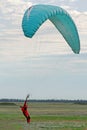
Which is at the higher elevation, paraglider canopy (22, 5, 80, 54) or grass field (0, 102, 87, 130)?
paraglider canopy (22, 5, 80, 54)

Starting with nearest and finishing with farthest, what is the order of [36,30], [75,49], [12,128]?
1. [36,30]
2. [75,49]
3. [12,128]

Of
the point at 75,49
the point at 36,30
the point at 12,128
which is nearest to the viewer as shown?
the point at 36,30

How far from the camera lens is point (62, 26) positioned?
87.9 feet

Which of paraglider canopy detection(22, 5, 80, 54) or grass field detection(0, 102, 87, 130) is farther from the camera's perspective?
grass field detection(0, 102, 87, 130)

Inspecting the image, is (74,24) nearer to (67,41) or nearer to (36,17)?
(67,41)

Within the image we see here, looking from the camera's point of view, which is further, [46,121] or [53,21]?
[46,121]

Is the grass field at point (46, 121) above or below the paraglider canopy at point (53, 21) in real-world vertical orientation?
below

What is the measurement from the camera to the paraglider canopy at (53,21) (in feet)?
78.1

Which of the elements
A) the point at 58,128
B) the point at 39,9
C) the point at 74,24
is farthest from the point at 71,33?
the point at 58,128

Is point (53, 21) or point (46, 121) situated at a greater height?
point (53, 21)

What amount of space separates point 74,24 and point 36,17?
3296mm

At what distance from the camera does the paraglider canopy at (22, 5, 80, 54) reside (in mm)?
23812

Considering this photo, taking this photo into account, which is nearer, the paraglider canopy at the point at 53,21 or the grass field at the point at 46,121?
the paraglider canopy at the point at 53,21

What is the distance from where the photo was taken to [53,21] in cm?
2719
